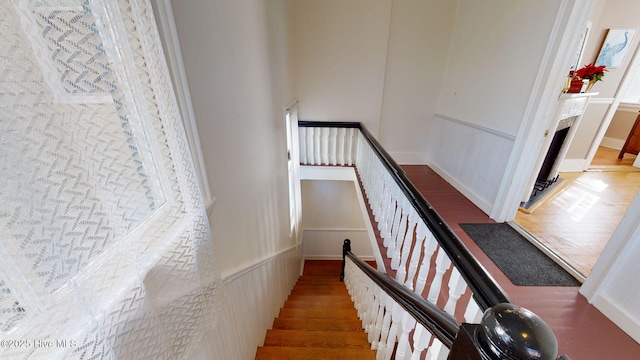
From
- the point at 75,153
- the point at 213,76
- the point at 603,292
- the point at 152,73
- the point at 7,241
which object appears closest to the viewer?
the point at 7,241

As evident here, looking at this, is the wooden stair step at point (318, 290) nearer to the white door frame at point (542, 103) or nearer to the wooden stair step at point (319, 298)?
the wooden stair step at point (319, 298)

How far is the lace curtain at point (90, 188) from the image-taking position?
1.21ft

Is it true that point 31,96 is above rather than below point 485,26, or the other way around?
below

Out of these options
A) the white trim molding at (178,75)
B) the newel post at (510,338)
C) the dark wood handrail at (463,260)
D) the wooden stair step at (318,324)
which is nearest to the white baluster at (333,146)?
the wooden stair step at (318,324)

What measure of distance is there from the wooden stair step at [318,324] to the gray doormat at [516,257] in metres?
1.36

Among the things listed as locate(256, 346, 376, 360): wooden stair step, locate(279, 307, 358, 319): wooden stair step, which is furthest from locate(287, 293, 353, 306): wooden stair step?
locate(256, 346, 376, 360): wooden stair step

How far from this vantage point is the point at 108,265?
52 centimetres

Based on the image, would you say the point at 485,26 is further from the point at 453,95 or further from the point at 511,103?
the point at 511,103

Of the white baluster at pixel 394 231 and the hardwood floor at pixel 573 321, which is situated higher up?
the white baluster at pixel 394 231

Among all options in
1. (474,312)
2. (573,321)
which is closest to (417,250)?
(474,312)

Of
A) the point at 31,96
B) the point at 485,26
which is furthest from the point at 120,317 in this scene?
the point at 485,26

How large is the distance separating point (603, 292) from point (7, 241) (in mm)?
2679

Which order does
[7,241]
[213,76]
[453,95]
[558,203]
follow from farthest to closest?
[453,95]
[558,203]
[213,76]
[7,241]

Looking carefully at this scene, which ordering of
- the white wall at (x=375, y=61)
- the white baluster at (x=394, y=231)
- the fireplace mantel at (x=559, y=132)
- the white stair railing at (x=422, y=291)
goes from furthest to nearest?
1. the white wall at (x=375, y=61)
2. the fireplace mantel at (x=559, y=132)
3. the white baluster at (x=394, y=231)
4. the white stair railing at (x=422, y=291)
